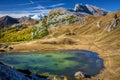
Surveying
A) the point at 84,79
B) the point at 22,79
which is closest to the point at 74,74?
the point at 84,79

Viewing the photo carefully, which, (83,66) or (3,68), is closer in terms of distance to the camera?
(3,68)

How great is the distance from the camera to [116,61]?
5536 inches

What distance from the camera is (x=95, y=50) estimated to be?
195375mm

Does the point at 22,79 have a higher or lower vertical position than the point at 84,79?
higher

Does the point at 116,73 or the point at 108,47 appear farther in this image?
the point at 108,47

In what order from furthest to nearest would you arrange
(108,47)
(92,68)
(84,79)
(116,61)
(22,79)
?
(108,47) → (116,61) → (92,68) → (84,79) → (22,79)

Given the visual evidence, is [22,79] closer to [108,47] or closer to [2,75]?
[2,75]

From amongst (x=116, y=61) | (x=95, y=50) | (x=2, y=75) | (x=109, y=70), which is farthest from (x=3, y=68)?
(x=95, y=50)

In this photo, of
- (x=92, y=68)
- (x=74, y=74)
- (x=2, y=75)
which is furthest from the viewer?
(x=92, y=68)

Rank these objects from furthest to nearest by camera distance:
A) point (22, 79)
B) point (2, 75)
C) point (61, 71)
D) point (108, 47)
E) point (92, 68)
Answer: point (108, 47) < point (92, 68) < point (61, 71) < point (22, 79) < point (2, 75)

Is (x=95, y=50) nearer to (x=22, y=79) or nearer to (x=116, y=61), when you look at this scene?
(x=116, y=61)

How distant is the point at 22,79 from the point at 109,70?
7922 cm

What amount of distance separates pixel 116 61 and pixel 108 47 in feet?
181

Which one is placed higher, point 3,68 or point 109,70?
point 3,68
